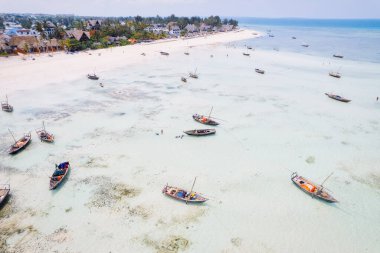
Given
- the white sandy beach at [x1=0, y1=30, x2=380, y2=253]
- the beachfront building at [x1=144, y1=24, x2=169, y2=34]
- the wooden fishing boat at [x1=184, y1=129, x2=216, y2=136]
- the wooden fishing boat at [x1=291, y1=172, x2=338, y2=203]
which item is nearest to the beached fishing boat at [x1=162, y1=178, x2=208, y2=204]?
the white sandy beach at [x1=0, y1=30, x2=380, y2=253]

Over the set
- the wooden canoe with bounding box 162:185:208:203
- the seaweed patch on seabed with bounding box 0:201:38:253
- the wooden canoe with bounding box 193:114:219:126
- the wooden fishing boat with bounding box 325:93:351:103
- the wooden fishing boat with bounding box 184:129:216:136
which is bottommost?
the seaweed patch on seabed with bounding box 0:201:38:253

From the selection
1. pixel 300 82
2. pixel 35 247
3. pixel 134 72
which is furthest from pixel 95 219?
pixel 300 82

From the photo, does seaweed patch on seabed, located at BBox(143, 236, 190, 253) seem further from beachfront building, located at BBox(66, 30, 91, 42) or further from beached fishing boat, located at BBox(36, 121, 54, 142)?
beachfront building, located at BBox(66, 30, 91, 42)

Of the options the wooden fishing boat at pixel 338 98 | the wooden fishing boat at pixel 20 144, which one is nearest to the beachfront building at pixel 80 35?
the wooden fishing boat at pixel 20 144

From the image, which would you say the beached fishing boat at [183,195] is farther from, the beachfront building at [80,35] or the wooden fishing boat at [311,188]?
the beachfront building at [80,35]

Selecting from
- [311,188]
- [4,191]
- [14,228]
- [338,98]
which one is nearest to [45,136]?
[4,191]

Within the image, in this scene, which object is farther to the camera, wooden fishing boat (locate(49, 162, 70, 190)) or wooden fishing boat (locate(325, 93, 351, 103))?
wooden fishing boat (locate(325, 93, 351, 103))

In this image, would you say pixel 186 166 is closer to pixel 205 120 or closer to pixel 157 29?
pixel 205 120

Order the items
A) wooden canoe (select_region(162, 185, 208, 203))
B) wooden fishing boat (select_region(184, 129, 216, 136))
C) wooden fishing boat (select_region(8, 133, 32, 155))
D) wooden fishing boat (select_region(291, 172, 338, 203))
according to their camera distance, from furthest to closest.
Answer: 1. wooden fishing boat (select_region(184, 129, 216, 136))
2. wooden fishing boat (select_region(8, 133, 32, 155))
3. wooden fishing boat (select_region(291, 172, 338, 203))
4. wooden canoe (select_region(162, 185, 208, 203))
